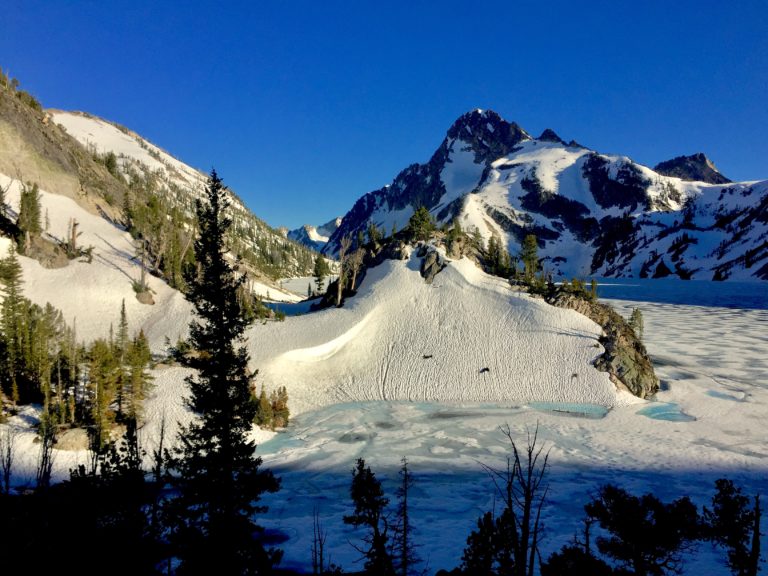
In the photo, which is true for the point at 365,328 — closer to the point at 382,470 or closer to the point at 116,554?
the point at 382,470

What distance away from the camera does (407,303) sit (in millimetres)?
57281

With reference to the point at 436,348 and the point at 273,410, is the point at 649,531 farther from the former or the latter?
the point at 436,348

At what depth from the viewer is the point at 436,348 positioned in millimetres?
52125

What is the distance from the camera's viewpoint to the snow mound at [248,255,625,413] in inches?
1826

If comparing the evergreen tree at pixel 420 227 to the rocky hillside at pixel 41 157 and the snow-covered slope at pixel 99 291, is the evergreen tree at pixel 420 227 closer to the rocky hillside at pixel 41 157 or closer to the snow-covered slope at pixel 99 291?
the snow-covered slope at pixel 99 291

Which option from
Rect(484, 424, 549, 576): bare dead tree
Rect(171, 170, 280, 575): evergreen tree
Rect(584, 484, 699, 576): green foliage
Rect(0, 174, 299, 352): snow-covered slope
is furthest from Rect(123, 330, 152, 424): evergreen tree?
Rect(584, 484, 699, 576): green foliage

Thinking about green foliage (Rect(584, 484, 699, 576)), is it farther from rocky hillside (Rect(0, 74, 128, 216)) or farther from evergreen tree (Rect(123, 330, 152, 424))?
rocky hillside (Rect(0, 74, 128, 216))

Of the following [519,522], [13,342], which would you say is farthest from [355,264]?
[519,522]

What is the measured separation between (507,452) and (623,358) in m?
22.6

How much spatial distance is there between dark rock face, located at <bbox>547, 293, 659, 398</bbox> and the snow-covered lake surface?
225 centimetres

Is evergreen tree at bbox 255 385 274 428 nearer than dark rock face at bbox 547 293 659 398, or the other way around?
evergreen tree at bbox 255 385 274 428

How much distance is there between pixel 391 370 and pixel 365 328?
7480 millimetres

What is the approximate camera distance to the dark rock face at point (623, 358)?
45.0 m

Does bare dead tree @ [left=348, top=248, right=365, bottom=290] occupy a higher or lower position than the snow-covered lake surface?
higher
